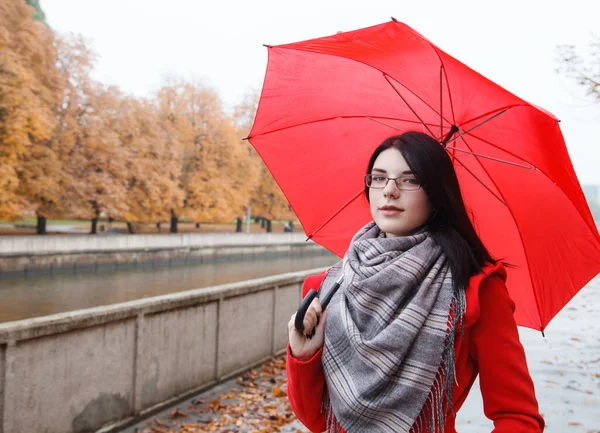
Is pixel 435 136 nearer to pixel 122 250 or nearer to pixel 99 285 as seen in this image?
pixel 99 285

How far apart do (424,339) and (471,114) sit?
103 centimetres

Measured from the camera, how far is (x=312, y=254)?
159 ft

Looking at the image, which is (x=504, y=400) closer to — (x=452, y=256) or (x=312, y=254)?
(x=452, y=256)

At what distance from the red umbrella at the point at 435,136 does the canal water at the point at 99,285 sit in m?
16.3

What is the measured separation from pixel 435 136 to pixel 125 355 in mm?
3876

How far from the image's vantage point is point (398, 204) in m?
1.83

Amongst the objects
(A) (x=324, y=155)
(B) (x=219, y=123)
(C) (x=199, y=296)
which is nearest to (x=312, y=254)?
(B) (x=219, y=123)

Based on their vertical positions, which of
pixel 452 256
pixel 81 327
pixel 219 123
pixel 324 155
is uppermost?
pixel 219 123

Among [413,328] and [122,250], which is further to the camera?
[122,250]

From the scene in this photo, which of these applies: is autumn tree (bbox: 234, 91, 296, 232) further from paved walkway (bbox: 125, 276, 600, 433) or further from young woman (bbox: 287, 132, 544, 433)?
young woman (bbox: 287, 132, 544, 433)

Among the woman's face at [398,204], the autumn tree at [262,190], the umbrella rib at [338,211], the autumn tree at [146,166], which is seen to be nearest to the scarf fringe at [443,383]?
the woman's face at [398,204]

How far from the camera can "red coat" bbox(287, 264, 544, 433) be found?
162 cm

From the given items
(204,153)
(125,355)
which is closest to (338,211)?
(125,355)

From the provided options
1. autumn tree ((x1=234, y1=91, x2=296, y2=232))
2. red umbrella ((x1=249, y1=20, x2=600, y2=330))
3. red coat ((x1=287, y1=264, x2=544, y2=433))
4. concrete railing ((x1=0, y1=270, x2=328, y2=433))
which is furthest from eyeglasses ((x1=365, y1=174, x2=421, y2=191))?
autumn tree ((x1=234, y1=91, x2=296, y2=232))
